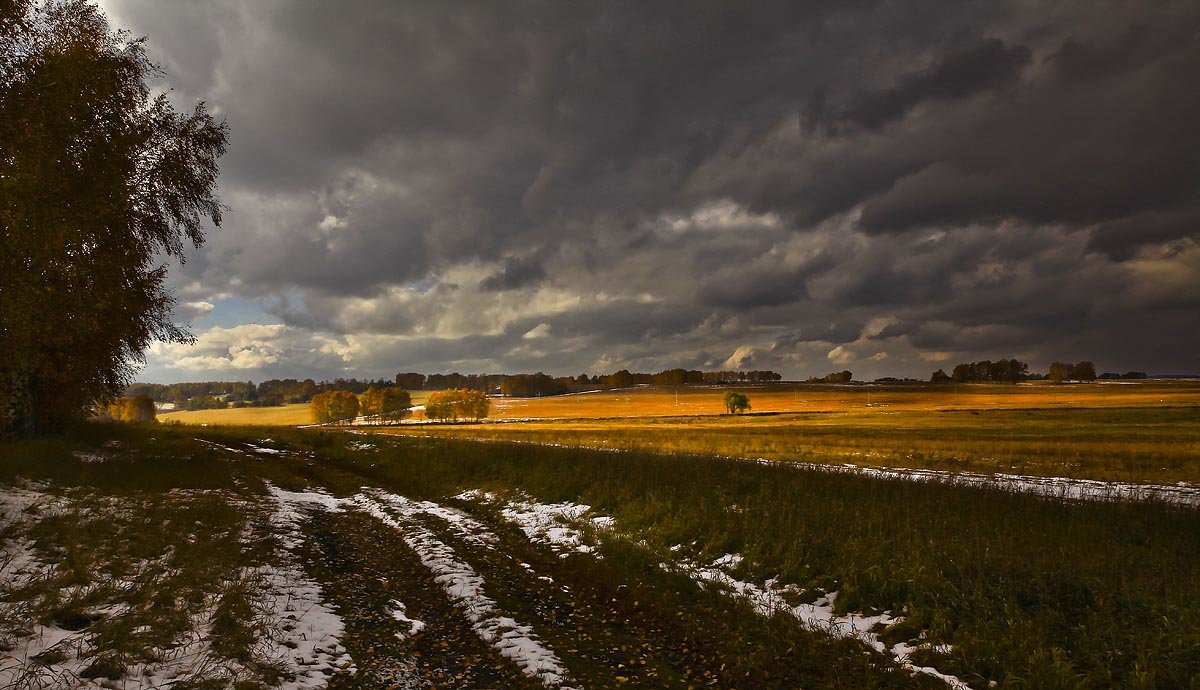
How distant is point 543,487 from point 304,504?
306 inches

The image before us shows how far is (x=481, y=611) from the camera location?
28.0 ft

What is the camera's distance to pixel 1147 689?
5.56 metres

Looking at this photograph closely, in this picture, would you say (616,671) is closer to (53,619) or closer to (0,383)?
(53,619)

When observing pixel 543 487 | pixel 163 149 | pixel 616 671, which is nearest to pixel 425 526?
pixel 543 487

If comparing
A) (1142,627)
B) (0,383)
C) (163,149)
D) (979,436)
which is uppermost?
(163,149)

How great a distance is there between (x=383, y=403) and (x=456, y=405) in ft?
71.0

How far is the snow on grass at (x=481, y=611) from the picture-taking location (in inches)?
269

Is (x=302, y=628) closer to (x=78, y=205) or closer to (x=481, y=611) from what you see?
(x=481, y=611)

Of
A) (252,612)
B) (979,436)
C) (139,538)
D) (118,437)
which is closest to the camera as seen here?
(252,612)

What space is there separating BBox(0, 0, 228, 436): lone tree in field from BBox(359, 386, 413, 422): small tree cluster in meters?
115

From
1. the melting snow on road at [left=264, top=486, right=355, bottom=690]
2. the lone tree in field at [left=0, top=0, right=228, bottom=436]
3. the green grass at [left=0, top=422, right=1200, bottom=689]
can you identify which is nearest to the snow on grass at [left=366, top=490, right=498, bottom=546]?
the green grass at [left=0, top=422, right=1200, bottom=689]

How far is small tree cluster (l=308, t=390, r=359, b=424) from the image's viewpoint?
5192 inches

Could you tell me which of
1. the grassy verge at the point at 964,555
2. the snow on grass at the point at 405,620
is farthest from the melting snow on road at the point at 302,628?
the grassy verge at the point at 964,555

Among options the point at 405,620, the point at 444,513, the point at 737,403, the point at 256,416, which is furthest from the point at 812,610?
the point at 256,416
